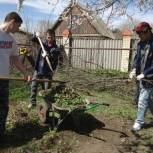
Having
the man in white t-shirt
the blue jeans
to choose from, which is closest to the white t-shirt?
the man in white t-shirt

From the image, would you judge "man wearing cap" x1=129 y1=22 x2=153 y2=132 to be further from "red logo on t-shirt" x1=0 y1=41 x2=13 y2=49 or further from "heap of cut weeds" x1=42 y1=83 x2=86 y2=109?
"red logo on t-shirt" x1=0 y1=41 x2=13 y2=49

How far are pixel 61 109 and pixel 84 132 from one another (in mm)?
592

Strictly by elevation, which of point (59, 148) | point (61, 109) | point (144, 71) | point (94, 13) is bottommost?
point (59, 148)

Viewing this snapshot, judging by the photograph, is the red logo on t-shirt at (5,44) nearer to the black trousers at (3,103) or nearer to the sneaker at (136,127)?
the black trousers at (3,103)

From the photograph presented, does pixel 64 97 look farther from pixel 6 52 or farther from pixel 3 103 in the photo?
pixel 6 52

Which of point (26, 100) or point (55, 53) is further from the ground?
point (55, 53)

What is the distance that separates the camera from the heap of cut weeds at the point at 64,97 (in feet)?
24.8

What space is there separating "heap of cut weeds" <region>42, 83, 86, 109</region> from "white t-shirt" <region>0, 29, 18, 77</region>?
100cm

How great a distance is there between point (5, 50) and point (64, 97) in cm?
141

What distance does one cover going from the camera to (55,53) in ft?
29.6

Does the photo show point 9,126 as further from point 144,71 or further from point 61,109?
point 144,71

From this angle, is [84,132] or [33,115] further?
[33,115]

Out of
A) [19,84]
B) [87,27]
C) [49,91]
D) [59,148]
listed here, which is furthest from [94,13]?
[87,27]

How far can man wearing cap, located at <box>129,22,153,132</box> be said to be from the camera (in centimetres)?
711
